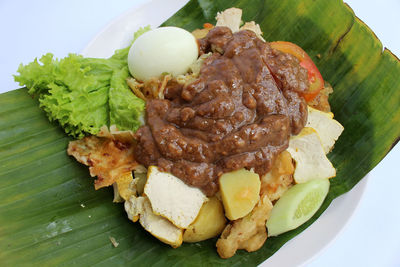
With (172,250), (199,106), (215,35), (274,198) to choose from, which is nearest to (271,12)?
(215,35)

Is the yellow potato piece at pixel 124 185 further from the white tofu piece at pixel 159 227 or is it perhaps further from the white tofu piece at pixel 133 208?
the white tofu piece at pixel 159 227

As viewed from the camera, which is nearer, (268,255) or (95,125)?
(268,255)

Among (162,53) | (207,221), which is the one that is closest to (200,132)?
(207,221)

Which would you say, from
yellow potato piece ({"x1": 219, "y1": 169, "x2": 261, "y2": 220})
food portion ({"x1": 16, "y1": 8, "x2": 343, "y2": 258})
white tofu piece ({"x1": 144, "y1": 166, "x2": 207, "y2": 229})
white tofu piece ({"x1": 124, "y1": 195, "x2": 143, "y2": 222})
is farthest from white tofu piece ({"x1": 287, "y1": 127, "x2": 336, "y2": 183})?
white tofu piece ({"x1": 124, "y1": 195, "x2": 143, "y2": 222})

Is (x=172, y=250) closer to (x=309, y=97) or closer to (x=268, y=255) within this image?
(x=268, y=255)

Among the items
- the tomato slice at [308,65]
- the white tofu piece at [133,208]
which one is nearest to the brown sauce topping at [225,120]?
the white tofu piece at [133,208]

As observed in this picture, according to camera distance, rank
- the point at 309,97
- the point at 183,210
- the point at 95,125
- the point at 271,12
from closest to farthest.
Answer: the point at 183,210
the point at 95,125
the point at 309,97
the point at 271,12

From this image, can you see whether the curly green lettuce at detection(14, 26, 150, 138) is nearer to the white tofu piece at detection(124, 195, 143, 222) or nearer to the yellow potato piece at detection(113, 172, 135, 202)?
the yellow potato piece at detection(113, 172, 135, 202)
